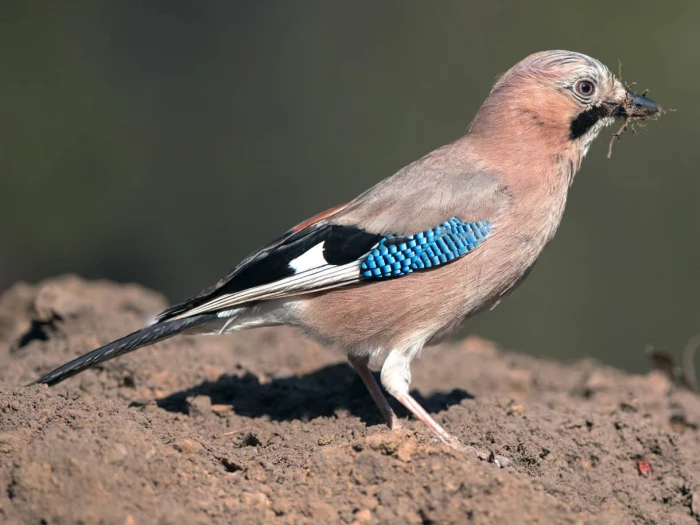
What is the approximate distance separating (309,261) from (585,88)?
2.43 m

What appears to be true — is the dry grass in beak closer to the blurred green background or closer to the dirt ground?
the dirt ground

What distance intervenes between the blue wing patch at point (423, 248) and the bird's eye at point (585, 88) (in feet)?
4.31

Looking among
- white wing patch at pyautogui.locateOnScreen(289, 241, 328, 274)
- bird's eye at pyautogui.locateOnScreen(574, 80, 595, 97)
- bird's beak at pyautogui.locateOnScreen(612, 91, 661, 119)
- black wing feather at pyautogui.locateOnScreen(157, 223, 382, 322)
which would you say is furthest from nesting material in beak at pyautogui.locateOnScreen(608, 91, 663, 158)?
white wing patch at pyautogui.locateOnScreen(289, 241, 328, 274)

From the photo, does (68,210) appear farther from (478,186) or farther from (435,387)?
(478,186)

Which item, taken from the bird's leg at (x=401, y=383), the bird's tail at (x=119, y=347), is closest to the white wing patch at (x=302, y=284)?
the bird's tail at (x=119, y=347)

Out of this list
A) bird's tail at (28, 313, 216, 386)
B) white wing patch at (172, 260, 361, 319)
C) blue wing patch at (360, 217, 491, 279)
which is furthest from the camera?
white wing patch at (172, 260, 361, 319)

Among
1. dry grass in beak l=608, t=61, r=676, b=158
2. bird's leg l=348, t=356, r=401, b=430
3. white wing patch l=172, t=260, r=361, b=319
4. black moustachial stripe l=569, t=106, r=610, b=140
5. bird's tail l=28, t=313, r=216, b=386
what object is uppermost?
bird's tail l=28, t=313, r=216, b=386

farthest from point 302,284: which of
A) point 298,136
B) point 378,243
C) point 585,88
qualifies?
point 298,136

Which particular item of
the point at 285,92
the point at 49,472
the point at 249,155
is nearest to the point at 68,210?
the point at 249,155

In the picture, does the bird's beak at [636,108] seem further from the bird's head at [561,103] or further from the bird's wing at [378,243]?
the bird's wing at [378,243]

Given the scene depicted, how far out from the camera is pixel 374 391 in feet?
22.5

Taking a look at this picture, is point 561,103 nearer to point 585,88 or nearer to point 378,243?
point 585,88

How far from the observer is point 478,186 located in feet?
22.0

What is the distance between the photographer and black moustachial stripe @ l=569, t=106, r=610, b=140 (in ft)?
22.9
